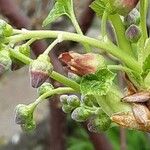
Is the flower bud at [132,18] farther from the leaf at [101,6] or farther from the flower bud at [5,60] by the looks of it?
the flower bud at [5,60]

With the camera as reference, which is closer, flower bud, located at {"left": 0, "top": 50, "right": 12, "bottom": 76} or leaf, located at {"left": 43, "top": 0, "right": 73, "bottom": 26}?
flower bud, located at {"left": 0, "top": 50, "right": 12, "bottom": 76}

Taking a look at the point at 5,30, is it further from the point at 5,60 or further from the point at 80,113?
the point at 80,113

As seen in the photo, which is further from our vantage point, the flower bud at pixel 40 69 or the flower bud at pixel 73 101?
the flower bud at pixel 73 101

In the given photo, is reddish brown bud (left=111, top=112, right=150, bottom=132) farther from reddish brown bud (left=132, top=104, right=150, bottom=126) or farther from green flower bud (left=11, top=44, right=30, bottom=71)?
green flower bud (left=11, top=44, right=30, bottom=71)

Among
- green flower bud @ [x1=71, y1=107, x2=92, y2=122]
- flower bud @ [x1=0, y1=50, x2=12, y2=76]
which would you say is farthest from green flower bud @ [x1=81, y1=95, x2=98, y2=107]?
flower bud @ [x1=0, y1=50, x2=12, y2=76]

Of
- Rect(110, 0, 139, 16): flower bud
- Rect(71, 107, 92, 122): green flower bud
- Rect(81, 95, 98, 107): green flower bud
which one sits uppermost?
Rect(110, 0, 139, 16): flower bud

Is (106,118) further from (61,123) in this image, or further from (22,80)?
(22,80)

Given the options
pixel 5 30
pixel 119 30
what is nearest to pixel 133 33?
pixel 119 30

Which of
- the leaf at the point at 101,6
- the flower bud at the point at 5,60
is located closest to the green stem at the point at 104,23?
the leaf at the point at 101,6
